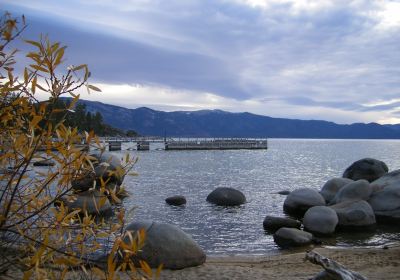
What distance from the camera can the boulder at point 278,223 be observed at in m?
18.0

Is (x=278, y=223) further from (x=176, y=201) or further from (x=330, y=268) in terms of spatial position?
(x=330, y=268)

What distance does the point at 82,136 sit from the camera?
2.41 m

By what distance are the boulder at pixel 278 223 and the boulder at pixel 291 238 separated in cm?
206

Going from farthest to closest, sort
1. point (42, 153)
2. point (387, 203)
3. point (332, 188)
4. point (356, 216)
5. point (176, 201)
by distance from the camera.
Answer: point (176, 201) < point (332, 188) < point (387, 203) < point (356, 216) < point (42, 153)

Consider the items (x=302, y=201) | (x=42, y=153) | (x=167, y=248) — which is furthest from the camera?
(x=302, y=201)

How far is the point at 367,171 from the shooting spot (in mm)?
26156

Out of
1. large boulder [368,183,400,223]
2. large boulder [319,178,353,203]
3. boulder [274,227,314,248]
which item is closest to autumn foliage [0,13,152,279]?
boulder [274,227,314,248]

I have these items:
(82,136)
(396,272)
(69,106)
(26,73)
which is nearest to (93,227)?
(82,136)

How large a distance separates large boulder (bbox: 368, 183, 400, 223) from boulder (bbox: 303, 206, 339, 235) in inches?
133

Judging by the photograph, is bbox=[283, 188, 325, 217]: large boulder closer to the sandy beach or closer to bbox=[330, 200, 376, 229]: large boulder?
bbox=[330, 200, 376, 229]: large boulder

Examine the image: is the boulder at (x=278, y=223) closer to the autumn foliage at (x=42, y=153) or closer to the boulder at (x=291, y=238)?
the boulder at (x=291, y=238)

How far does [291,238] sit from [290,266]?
3.39 meters

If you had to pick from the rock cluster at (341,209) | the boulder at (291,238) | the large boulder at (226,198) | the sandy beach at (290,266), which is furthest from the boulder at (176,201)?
the sandy beach at (290,266)

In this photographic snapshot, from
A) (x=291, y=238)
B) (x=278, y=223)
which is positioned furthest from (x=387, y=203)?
(x=291, y=238)
